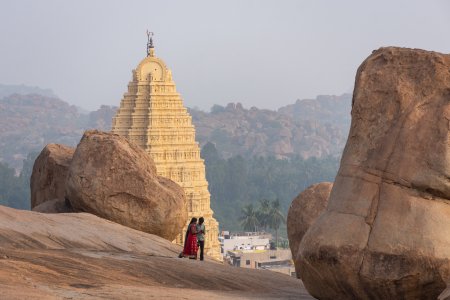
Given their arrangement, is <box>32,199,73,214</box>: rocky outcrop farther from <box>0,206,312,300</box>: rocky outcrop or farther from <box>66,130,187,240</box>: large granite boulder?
<box>0,206,312,300</box>: rocky outcrop

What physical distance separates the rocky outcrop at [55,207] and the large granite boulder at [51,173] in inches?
15.4

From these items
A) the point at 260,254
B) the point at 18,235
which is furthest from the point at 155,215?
the point at 260,254

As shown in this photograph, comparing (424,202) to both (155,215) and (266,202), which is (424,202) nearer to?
(155,215)

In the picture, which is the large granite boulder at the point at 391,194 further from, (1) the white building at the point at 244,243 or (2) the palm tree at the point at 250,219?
(2) the palm tree at the point at 250,219

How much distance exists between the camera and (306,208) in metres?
22.1

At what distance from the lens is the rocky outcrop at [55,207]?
24.2m

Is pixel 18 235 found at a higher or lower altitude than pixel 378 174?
lower

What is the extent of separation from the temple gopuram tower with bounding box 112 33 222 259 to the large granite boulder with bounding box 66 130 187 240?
4594cm

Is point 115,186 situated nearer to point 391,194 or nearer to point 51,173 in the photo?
point 51,173

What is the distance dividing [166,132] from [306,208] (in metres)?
49.5

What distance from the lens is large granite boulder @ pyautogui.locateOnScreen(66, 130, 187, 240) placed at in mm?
22891

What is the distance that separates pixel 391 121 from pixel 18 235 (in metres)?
6.48

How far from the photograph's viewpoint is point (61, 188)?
2580cm

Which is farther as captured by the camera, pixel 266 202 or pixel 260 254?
pixel 266 202
